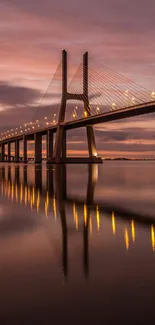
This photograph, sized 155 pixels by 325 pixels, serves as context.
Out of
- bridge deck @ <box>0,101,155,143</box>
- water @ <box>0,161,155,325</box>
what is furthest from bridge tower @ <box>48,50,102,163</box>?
water @ <box>0,161,155,325</box>

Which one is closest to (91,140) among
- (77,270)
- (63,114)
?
(63,114)

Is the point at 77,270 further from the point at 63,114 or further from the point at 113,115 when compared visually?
the point at 63,114

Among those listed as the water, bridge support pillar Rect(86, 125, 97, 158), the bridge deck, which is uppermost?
the bridge deck

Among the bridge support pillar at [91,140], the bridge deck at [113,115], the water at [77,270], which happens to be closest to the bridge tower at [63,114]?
the bridge support pillar at [91,140]

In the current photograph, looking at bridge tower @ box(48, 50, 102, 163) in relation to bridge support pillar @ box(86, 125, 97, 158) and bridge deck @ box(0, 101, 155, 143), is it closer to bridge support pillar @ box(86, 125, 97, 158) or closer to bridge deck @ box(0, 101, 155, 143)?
bridge support pillar @ box(86, 125, 97, 158)

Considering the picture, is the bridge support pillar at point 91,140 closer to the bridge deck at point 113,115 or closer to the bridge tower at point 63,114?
the bridge tower at point 63,114

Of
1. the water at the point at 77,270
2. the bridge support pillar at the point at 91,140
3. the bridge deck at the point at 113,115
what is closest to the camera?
the water at the point at 77,270

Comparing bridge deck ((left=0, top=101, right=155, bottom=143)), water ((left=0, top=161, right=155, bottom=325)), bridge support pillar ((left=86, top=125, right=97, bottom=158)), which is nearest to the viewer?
water ((left=0, top=161, right=155, bottom=325))

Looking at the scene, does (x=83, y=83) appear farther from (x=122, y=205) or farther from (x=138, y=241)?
(x=138, y=241)

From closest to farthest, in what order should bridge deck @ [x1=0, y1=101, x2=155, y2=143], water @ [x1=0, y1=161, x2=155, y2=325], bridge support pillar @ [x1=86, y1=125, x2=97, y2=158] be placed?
water @ [x1=0, y1=161, x2=155, y2=325]
bridge deck @ [x1=0, y1=101, x2=155, y2=143]
bridge support pillar @ [x1=86, y1=125, x2=97, y2=158]

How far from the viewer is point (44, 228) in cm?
689

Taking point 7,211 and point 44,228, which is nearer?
point 44,228

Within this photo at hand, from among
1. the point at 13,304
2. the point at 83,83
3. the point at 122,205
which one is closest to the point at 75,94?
the point at 83,83

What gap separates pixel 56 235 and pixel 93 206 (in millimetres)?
4341
